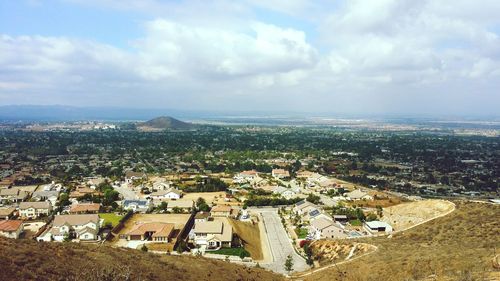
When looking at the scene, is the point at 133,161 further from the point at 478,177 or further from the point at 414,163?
the point at 478,177

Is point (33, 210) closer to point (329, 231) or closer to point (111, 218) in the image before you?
point (111, 218)

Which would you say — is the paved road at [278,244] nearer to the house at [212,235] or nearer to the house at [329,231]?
the house at [329,231]

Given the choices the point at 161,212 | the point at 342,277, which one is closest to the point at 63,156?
the point at 161,212

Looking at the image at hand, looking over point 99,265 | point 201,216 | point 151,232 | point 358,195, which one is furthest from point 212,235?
point 358,195

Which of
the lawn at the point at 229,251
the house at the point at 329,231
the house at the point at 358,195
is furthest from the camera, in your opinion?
the house at the point at 358,195

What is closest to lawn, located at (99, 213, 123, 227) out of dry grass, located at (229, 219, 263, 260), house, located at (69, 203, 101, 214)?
house, located at (69, 203, 101, 214)

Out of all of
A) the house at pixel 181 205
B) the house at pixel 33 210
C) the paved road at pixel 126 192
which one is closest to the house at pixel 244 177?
the paved road at pixel 126 192
